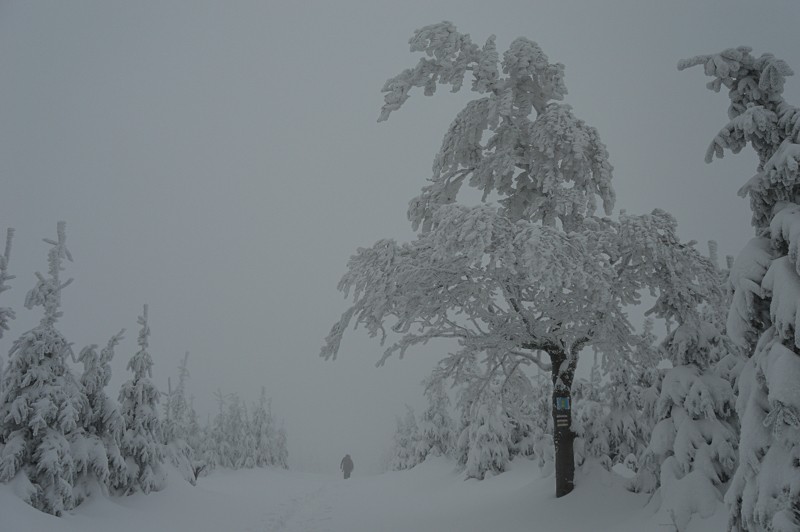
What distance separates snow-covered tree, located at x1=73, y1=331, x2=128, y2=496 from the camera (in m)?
12.5

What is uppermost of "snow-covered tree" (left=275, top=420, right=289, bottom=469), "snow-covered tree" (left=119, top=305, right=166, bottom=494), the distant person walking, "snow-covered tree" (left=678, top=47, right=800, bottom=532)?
"snow-covered tree" (left=678, top=47, right=800, bottom=532)

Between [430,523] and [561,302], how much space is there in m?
6.35

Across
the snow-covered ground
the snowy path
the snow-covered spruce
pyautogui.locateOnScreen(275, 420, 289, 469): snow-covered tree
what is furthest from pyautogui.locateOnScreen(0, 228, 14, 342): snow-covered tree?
pyautogui.locateOnScreen(275, 420, 289, 469): snow-covered tree

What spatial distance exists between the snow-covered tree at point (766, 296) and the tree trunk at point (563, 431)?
19.2ft

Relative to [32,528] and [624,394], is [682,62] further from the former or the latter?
[32,528]

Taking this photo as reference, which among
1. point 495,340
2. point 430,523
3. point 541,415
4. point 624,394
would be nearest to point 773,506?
point 495,340

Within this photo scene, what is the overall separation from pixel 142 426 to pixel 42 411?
410 centimetres

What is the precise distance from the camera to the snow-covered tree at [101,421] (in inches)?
493

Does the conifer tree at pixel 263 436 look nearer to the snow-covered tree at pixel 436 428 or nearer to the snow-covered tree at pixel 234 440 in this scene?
the snow-covered tree at pixel 234 440

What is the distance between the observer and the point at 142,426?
1507 centimetres

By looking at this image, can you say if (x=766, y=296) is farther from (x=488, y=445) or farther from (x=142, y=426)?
(x=488, y=445)

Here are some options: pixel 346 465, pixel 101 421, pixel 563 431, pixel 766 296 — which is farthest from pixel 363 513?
pixel 346 465

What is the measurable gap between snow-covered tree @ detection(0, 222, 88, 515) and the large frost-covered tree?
673 cm

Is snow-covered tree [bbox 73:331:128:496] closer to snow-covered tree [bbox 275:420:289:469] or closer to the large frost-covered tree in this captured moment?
the large frost-covered tree
